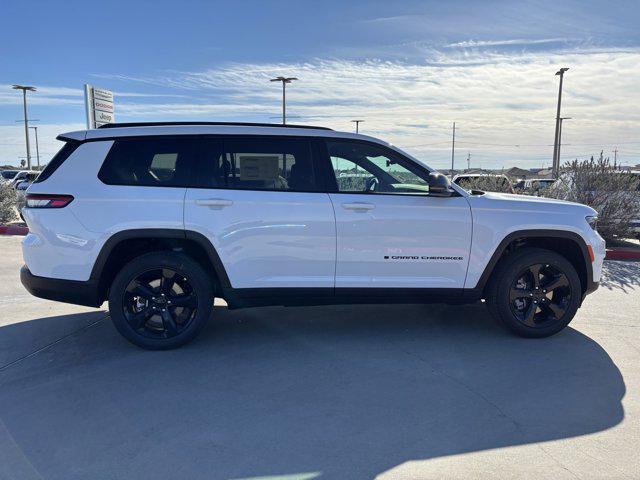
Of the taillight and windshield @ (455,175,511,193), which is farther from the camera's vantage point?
windshield @ (455,175,511,193)

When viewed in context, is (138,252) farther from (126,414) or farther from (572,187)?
(572,187)

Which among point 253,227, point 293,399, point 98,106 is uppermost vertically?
point 98,106

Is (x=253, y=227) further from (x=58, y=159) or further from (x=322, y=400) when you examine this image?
(x=58, y=159)

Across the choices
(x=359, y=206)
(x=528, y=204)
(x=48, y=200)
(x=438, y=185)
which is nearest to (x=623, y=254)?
(x=528, y=204)

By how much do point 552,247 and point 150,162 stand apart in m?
3.83

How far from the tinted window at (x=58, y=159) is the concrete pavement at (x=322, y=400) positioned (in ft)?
5.00

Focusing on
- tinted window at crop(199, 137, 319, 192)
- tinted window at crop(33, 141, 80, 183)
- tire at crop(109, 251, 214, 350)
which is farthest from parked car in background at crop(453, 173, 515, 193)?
tinted window at crop(33, 141, 80, 183)

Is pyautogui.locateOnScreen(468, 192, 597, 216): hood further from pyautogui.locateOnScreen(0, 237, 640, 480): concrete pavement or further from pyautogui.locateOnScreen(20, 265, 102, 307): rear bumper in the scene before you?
pyautogui.locateOnScreen(20, 265, 102, 307): rear bumper

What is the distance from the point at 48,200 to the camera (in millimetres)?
4227

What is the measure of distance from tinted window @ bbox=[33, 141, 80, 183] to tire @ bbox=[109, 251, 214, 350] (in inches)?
40.0

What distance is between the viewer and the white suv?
4.25 metres

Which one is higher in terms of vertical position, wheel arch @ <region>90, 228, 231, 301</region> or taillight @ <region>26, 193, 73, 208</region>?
taillight @ <region>26, 193, 73, 208</region>

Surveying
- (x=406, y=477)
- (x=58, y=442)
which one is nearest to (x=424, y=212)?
(x=406, y=477)

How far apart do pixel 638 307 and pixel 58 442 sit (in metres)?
6.08
